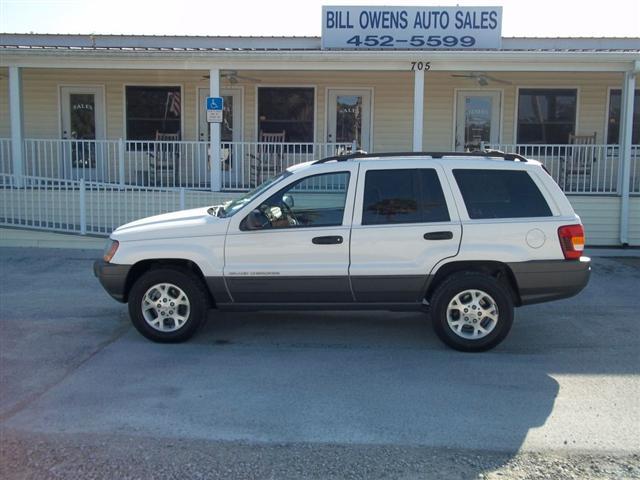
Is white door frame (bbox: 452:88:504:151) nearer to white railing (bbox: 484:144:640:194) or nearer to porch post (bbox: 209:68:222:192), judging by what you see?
white railing (bbox: 484:144:640:194)

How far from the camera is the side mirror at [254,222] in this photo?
19.1 ft

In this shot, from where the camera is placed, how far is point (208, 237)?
5887mm

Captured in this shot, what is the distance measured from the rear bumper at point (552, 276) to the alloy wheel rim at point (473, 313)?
1.10 feet

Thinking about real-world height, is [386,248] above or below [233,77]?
below

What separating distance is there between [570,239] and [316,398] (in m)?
2.67

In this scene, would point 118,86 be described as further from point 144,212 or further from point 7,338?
point 7,338

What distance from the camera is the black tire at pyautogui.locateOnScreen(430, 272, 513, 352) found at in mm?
5746

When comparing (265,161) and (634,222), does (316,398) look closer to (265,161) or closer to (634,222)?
(634,222)

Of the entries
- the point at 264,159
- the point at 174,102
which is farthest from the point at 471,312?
the point at 174,102

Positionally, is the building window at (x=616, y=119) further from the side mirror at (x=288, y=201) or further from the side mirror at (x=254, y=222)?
the side mirror at (x=254, y=222)

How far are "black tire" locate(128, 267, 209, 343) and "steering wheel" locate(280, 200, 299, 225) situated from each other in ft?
3.34

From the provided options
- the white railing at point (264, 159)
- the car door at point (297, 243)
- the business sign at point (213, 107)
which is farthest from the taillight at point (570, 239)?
the business sign at point (213, 107)

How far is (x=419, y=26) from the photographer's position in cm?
1316

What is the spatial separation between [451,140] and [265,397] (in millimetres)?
10247
